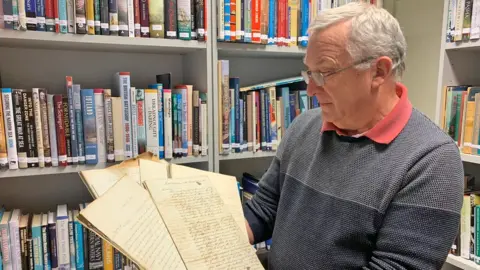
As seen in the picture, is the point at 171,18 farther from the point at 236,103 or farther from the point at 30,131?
the point at 30,131

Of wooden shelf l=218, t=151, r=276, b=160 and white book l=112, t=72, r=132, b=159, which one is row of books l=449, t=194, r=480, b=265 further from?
white book l=112, t=72, r=132, b=159

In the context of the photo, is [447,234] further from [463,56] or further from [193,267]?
[463,56]

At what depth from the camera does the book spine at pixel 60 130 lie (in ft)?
4.20

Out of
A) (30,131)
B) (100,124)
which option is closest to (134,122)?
(100,124)

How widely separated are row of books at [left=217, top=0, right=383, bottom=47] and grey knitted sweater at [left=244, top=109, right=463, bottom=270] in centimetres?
52

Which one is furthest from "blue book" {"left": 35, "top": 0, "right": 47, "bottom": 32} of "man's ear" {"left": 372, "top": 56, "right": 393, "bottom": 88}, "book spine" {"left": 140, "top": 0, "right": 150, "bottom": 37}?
"man's ear" {"left": 372, "top": 56, "right": 393, "bottom": 88}

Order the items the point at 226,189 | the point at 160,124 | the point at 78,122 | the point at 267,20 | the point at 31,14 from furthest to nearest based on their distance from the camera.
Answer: the point at 267,20
the point at 160,124
the point at 78,122
the point at 31,14
the point at 226,189

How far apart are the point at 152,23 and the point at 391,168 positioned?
3.17ft

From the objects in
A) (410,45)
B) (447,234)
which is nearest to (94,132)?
(447,234)

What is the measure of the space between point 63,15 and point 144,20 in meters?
0.27

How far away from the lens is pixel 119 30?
1.32m

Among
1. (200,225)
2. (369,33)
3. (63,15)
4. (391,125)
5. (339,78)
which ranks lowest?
(200,225)

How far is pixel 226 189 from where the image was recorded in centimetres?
109

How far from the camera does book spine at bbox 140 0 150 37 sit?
134cm
